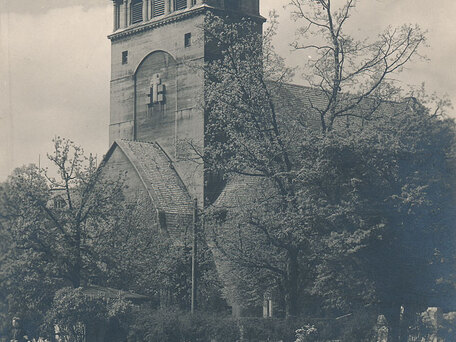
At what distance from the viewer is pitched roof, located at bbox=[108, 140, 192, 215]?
48.9 meters

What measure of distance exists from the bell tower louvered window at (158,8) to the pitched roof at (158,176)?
7.97 m

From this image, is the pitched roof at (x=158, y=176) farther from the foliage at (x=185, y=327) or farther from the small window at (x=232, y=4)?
the foliage at (x=185, y=327)

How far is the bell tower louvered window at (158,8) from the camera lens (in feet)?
178

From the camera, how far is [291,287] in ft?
115

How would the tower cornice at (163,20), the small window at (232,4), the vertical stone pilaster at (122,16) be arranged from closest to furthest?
the tower cornice at (163,20) < the small window at (232,4) < the vertical stone pilaster at (122,16)

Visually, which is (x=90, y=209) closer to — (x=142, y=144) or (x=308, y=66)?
(x=308, y=66)

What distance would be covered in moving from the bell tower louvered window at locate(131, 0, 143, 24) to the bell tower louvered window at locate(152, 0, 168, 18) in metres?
1.33

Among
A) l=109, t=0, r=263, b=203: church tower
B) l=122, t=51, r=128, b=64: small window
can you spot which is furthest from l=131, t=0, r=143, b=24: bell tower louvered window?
l=122, t=51, r=128, b=64: small window

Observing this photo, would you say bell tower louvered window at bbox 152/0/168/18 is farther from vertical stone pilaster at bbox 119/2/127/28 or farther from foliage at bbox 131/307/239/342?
foliage at bbox 131/307/239/342

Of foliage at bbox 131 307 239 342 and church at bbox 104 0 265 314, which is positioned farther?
church at bbox 104 0 265 314

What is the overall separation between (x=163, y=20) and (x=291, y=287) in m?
23.8

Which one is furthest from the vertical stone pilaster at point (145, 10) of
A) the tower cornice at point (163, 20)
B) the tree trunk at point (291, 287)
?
the tree trunk at point (291, 287)

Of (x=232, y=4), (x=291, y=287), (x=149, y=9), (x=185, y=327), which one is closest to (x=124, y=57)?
(x=149, y=9)

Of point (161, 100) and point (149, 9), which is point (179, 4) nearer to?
point (149, 9)
